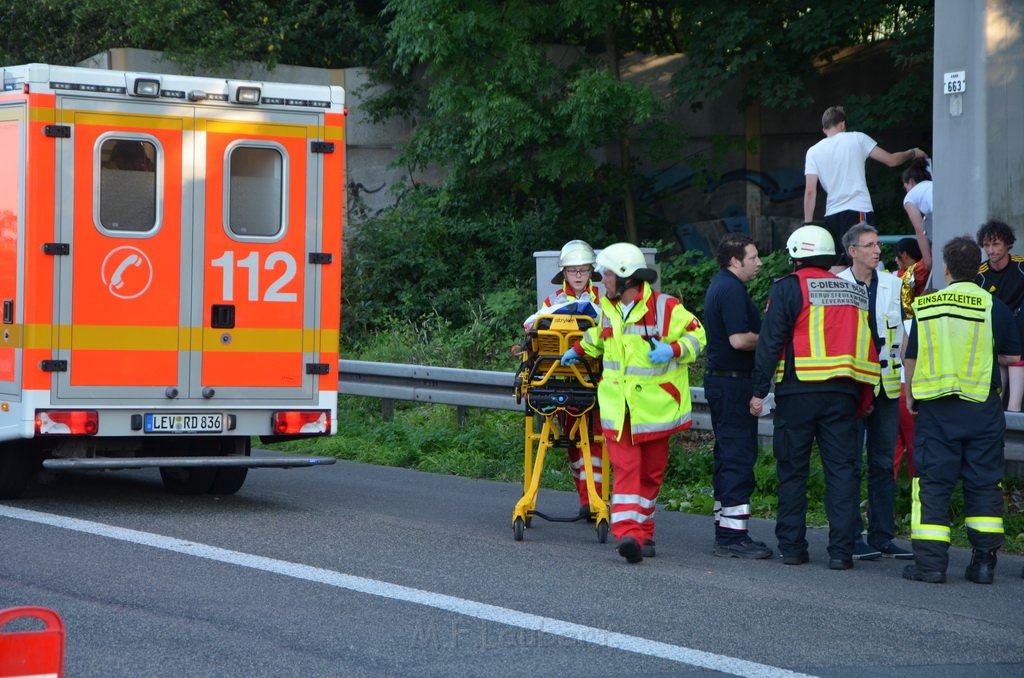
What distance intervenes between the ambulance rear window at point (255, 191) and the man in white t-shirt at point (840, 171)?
4.73 meters

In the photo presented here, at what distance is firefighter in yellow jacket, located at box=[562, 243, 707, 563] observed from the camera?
8.00 metres

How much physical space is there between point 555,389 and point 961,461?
92.7 inches

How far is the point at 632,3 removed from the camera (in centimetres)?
2086

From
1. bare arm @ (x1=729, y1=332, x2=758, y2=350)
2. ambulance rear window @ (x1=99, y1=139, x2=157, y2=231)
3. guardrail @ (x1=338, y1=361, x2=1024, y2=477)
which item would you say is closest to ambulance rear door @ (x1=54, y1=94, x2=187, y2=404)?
ambulance rear window @ (x1=99, y1=139, x2=157, y2=231)

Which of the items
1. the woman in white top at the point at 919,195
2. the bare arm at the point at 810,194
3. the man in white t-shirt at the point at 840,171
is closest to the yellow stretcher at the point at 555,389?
the bare arm at the point at 810,194

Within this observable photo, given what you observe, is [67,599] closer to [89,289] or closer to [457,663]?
[457,663]

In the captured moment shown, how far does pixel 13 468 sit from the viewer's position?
31.5 feet

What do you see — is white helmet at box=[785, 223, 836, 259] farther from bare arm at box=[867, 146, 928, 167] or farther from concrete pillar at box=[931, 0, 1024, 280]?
bare arm at box=[867, 146, 928, 167]

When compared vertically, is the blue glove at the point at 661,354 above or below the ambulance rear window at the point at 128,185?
below

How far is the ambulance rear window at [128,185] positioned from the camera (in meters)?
9.16

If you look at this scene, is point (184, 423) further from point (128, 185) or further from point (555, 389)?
point (555, 389)

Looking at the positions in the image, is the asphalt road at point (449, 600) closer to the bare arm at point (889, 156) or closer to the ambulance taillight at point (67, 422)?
the ambulance taillight at point (67, 422)

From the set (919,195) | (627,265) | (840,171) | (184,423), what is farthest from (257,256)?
(919,195)

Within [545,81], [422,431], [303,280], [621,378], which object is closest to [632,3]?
[545,81]
